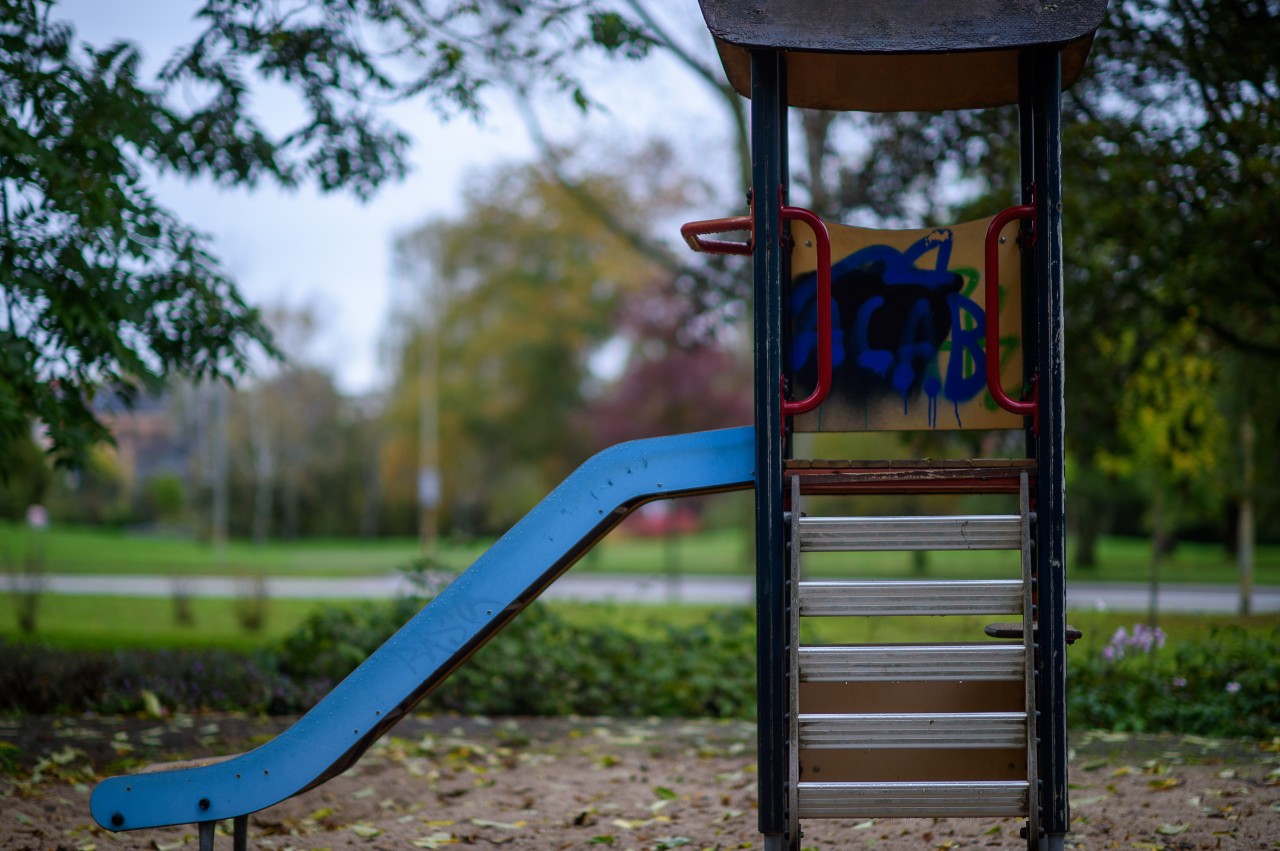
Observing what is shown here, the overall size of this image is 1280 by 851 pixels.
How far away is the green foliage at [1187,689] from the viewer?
670cm

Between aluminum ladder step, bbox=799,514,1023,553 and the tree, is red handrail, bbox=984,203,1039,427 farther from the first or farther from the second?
the tree

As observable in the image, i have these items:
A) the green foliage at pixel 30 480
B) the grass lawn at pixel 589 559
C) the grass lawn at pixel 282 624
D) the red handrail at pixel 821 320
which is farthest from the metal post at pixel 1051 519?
the green foliage at pixel 30 480

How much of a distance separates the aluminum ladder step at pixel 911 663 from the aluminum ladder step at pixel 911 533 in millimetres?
317

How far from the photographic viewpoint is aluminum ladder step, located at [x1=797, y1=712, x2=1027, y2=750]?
11.1 feet

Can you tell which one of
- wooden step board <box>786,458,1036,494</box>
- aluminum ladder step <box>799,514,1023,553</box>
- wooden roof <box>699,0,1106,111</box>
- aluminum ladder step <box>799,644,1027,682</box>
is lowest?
aluminum ladder step <box>799,644,1027,682</box>

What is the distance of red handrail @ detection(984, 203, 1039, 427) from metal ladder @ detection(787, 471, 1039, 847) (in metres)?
0.24

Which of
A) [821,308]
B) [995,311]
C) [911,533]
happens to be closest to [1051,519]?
[911,533]

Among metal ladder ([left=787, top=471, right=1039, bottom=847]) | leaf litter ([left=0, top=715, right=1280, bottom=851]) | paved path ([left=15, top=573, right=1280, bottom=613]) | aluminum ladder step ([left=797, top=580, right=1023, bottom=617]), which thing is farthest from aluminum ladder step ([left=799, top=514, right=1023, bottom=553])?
paved path ([left=15, top=573, right=1280, bottom=613])

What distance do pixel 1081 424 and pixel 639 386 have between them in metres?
14.8

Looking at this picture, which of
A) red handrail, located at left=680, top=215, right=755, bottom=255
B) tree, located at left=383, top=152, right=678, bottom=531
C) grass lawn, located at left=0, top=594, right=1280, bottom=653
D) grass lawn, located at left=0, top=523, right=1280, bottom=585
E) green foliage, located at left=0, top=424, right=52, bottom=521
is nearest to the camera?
red handrail, located at left=680, top=215, right=755, bottom=255

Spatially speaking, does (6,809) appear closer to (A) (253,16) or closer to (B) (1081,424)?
(A) (253,16)

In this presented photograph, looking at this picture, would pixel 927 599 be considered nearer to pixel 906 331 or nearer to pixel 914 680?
pixel 914 680

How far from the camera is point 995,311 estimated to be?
3598 millimetres

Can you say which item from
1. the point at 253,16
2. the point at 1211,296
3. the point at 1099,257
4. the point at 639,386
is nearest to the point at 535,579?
the point at 253,16
